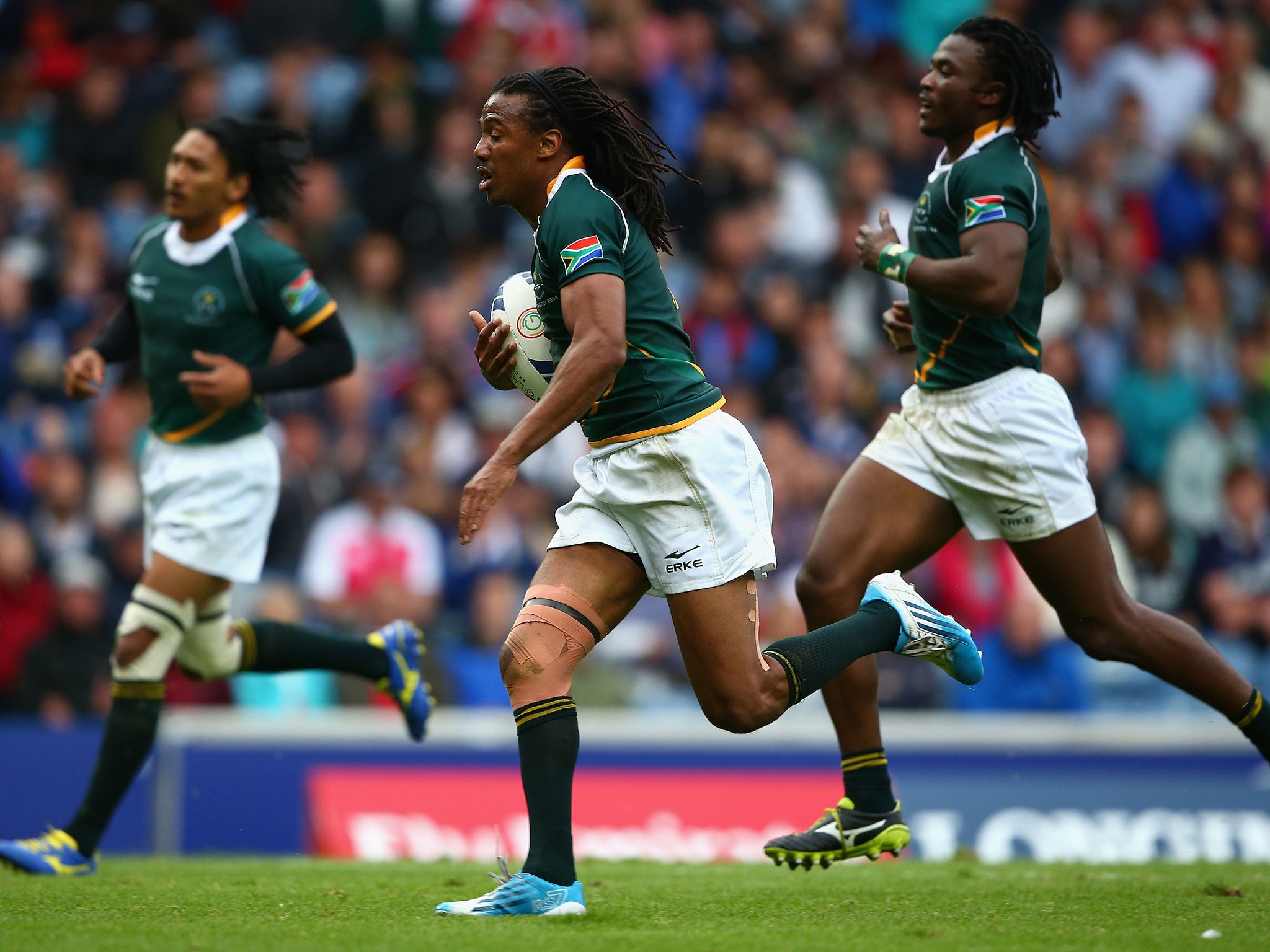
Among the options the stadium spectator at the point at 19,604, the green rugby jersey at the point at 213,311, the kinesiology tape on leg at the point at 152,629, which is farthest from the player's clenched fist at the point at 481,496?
the stadium spectator at the point at 19,604

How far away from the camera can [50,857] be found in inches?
237

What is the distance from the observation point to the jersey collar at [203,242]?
263 inches

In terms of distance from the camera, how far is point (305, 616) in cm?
1020

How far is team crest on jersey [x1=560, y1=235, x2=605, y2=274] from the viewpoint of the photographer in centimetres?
469

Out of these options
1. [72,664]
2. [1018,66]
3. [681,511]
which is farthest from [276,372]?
[72,664]

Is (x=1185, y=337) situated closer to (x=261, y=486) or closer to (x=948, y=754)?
(x=948, y=754)

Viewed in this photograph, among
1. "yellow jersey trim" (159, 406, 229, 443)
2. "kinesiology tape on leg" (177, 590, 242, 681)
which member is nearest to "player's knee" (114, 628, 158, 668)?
A: "kinesiology tape on leg" (177, 590, 242, 681)

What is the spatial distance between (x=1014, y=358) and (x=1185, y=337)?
8302mm

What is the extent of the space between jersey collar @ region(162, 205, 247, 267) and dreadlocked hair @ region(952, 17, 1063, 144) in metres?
3.08

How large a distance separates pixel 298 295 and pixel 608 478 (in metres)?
2.29

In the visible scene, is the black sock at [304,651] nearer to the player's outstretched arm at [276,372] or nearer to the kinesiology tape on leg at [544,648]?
the player's outstretched arm at [276,372]

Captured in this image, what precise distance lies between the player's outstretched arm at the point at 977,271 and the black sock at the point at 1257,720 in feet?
5.69

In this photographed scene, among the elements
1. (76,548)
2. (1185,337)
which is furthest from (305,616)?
(1185,337)

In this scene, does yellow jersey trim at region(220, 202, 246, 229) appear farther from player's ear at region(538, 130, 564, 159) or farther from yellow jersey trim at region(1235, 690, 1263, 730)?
yellow jersey trim at region(1235, 690, 1263, 730)
